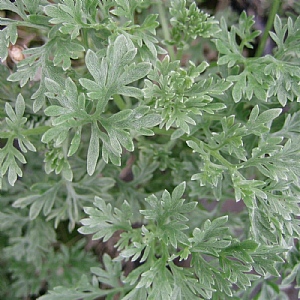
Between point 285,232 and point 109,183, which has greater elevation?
point 285,232

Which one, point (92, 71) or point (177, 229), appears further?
point (177, 229)

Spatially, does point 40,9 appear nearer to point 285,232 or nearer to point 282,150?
point 282,150

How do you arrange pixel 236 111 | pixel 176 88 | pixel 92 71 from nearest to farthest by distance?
pixel 92 71 < pixel 176 88 < pixel 236 111

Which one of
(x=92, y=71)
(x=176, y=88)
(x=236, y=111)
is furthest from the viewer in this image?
(x=236, y=111)

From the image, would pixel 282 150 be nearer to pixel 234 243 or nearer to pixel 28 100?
pixel 234 243

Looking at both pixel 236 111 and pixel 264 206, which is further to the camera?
pixel 236 111

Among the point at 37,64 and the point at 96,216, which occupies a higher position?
the point at 37,64

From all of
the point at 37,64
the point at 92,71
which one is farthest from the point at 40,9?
the point at 92,71

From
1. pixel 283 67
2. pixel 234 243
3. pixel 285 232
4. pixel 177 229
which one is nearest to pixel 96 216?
pixel 177 229

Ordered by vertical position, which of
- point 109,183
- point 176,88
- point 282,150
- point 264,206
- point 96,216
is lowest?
point 109,183
